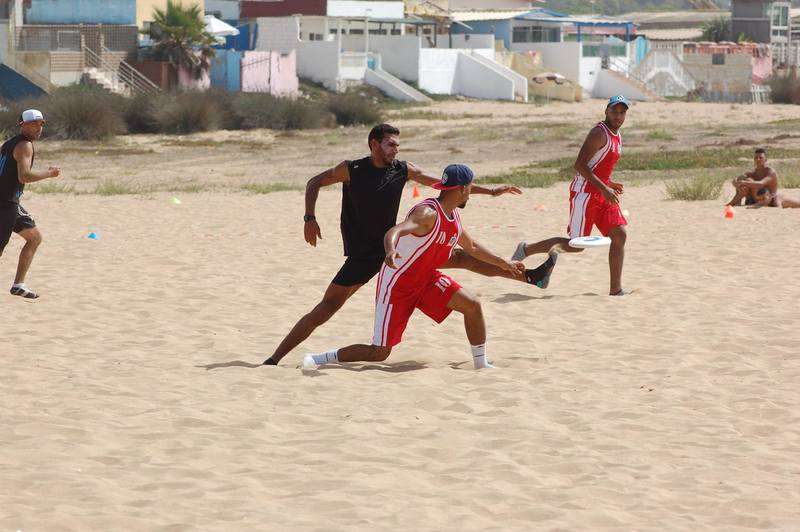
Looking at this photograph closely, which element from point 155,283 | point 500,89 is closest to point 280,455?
point 155,283

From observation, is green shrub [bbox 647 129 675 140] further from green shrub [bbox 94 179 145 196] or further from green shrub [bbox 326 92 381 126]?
green shrub [bbox 94 179 145 196]

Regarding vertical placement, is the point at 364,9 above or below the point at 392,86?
above

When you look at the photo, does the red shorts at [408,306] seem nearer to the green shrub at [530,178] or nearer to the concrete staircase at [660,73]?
the green shrub at [530,178]

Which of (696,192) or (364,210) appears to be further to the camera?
(696,192)

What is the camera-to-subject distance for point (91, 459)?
17.5ft

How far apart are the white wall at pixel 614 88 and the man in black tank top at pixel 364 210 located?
54466 mm

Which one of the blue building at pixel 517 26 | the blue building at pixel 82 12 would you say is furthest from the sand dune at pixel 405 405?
the blue building at pixel 517 26

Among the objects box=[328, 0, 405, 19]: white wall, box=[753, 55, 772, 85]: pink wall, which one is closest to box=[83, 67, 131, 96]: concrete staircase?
box=[328, 0, 405, 19]: white wall

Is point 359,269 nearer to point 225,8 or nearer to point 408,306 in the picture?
point 408,306

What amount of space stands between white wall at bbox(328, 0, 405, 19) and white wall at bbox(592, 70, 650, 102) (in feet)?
35.1

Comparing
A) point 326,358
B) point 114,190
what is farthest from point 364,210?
point 114,190

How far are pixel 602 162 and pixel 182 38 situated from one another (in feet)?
122

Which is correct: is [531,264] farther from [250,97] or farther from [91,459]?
[250,97]

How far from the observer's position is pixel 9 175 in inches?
368
